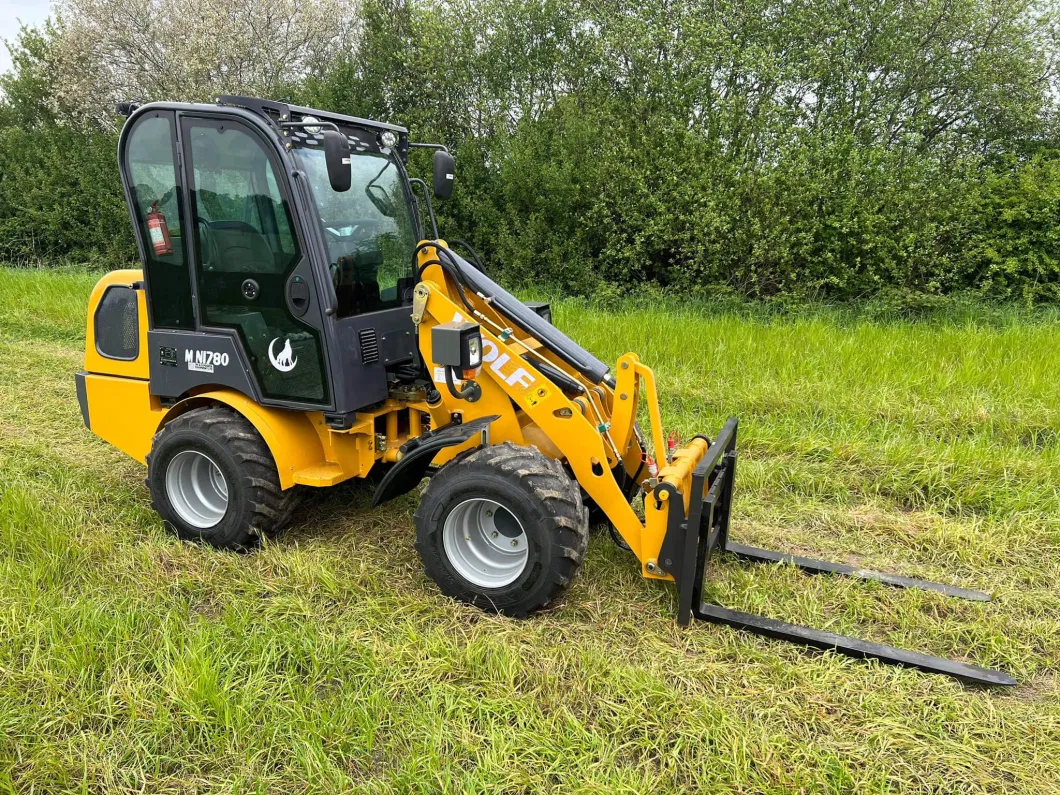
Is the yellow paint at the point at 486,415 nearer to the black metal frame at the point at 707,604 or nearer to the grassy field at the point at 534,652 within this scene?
the black metal frame at the point at 707,604

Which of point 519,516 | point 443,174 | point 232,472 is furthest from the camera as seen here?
point 443,174

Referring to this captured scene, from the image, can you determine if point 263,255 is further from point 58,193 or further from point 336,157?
point 58,193

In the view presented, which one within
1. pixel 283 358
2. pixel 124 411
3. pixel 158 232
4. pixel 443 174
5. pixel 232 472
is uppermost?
pixel 443 174

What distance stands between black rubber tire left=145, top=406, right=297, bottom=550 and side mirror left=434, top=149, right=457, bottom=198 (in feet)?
5.34

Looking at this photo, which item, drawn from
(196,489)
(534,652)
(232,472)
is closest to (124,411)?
(196,489)

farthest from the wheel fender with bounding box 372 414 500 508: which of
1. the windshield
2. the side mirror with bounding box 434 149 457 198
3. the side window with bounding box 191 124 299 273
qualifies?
the side mirror with bounding box 434 149 457 198

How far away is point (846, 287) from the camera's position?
1002 cm

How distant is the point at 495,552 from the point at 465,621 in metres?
0.36

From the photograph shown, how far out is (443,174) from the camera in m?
4.09

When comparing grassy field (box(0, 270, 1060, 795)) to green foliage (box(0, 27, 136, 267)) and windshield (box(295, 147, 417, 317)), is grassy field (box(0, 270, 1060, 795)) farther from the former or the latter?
green foliage (box(0, 27, 136, 267))

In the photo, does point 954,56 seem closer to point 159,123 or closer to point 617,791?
point 159,123

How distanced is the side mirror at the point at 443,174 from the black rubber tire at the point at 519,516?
1.57m

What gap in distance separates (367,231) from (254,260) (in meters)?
0.59

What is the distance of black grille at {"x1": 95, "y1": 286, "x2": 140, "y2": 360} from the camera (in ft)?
13.8
